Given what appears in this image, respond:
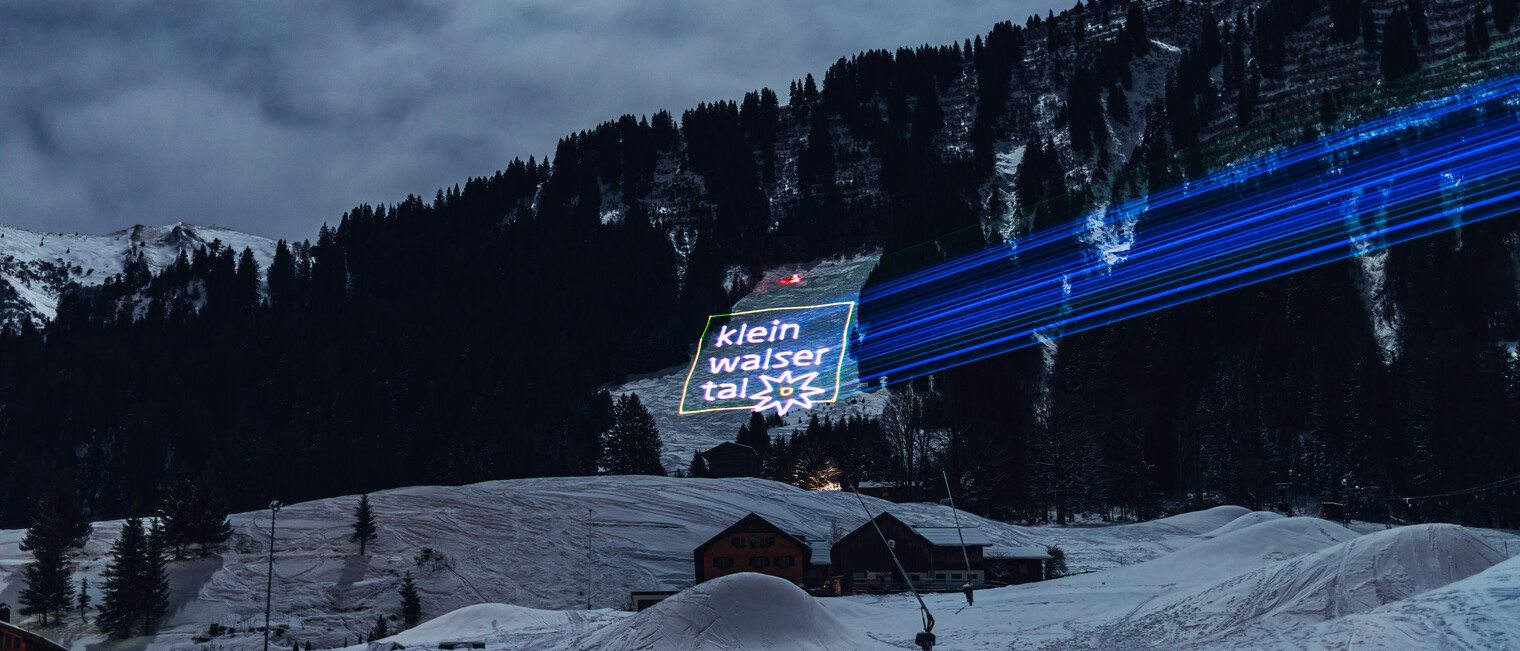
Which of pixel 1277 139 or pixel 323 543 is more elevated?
pixel 1277 139

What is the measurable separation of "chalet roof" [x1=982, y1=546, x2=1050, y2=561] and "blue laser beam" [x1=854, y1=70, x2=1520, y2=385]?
58.6 m

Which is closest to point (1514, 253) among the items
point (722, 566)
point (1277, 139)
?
point (1277, 139)

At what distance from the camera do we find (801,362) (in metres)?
144

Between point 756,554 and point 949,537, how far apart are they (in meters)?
11.6

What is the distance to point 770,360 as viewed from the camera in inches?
5871

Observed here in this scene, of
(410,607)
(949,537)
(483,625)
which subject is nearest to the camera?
(483,625)

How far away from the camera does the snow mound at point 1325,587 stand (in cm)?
3359

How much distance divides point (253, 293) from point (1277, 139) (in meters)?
169

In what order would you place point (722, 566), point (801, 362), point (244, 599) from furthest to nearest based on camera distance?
point (801, 362), point (722, 566), point (244, 599)

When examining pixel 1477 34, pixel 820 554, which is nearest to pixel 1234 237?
pixel 1477 34

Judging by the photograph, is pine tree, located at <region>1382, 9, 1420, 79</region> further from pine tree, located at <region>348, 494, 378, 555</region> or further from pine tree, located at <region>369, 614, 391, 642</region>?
pine tree, located at <region>369, 614, 391, 642</region>

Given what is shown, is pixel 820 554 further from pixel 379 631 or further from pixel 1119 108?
pixel 1119 108

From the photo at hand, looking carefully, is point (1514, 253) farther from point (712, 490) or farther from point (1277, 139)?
point (712, 490)

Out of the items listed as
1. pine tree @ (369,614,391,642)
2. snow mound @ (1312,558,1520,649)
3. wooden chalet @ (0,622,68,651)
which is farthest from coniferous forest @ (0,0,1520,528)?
snow mound @ (1312,558,1520,649)
